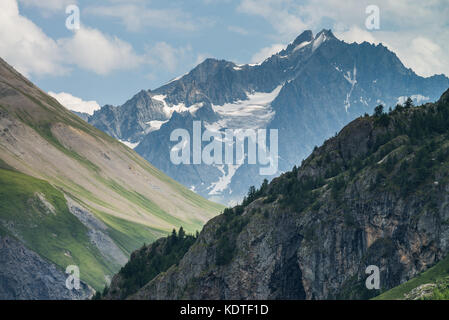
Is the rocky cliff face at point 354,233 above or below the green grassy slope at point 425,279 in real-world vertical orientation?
above

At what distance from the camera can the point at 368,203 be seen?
181875mm

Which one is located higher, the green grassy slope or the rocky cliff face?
the rocky cliff face

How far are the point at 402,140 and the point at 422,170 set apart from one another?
20.1 meters

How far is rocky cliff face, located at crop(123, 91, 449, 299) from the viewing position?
546 feet

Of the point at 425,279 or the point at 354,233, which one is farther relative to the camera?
the point at 354,233

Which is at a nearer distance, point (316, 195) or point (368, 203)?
point (368, 203)

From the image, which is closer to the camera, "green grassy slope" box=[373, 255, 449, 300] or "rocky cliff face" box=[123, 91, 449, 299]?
"green grassy slope" box=[373, 255, 449, 300]

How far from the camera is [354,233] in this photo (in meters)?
181

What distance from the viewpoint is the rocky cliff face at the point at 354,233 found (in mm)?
166375

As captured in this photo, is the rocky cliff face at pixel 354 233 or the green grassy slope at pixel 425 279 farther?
the rocky cliff face at pixel 354 233
